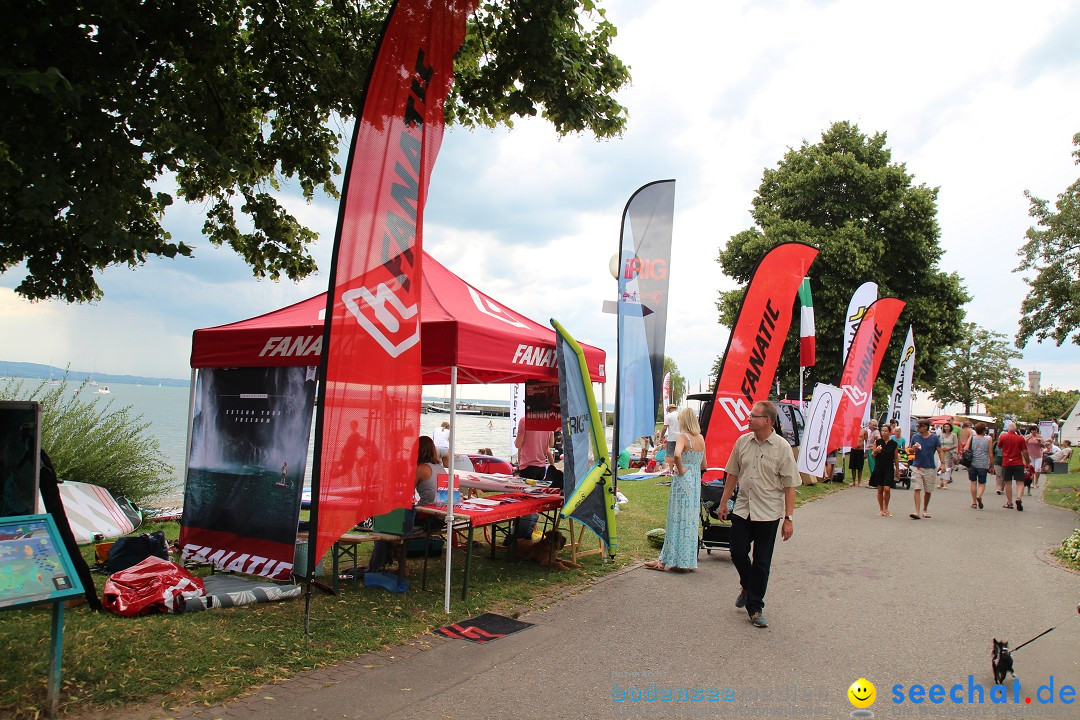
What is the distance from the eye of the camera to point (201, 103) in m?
6.93

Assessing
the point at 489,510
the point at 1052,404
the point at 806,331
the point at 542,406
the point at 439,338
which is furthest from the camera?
the point at 1052,404

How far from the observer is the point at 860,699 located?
4211 mm

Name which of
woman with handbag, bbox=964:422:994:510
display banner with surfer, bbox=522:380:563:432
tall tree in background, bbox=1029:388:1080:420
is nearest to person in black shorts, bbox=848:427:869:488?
woman with handbag, bbox=964:422:994:510

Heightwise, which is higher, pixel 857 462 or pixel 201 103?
pixel 201 103

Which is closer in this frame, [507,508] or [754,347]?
[507,508]

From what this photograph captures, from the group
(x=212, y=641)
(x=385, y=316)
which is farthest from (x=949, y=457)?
(x=212, y=641)

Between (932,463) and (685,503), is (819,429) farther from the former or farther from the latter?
(685,503)

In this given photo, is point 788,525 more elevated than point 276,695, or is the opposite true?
point 788,525

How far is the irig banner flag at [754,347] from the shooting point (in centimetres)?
891

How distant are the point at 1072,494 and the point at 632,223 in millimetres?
14710

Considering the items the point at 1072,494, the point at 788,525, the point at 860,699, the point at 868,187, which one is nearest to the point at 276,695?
the point at 860,699

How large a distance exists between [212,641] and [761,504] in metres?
4.31

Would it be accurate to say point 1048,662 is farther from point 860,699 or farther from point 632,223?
point 632,223

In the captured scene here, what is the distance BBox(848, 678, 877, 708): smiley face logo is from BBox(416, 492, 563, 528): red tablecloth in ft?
10.7
